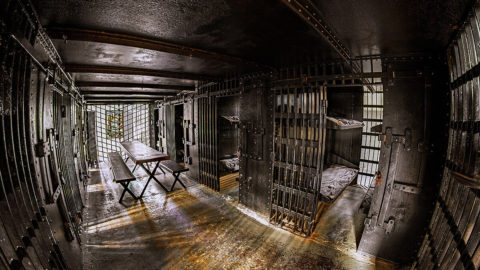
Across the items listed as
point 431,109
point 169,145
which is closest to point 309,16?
point 431,109

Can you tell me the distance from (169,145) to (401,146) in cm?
1017

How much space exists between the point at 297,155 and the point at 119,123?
638 inches

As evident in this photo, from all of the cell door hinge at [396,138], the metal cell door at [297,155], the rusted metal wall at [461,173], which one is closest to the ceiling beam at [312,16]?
the rusted metal wall at [461,173]

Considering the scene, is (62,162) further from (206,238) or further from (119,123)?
(119,123)

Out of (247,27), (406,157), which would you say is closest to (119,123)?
(247,27)

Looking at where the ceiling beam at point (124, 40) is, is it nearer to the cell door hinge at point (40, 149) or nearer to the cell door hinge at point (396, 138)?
the cell door hinge at point (40, 149)

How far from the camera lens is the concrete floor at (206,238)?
361 cm

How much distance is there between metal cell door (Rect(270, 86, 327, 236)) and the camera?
4.23 meters

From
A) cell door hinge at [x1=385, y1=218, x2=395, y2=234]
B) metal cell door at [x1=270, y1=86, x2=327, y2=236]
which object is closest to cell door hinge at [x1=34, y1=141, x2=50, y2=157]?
metal cell door at [x1=270, y1=86, x2=327, y2=236]

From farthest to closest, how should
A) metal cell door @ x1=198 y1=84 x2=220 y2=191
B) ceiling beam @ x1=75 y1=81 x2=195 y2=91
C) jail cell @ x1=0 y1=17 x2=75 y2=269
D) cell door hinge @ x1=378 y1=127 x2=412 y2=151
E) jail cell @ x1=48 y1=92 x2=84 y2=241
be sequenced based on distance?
metal cell door @ x1=198 y1=84 x2=220 y2=191
ceiling beam @ x1=75 y1=81 x2=195 y2=91
cell door hinge @ x1=378 y1=127 x2=412 y2=151
jail cell @ x1=48 y1=92 x2=84 y2=241
jail cell @ x1=0 y1=17 x2=75 y2=269

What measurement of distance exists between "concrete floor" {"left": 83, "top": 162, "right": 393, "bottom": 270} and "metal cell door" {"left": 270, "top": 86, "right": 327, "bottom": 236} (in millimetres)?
459

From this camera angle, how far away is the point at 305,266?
3533mm

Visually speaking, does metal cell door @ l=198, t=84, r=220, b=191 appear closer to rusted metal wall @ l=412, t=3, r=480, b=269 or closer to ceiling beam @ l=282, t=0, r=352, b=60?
ceiling beam @ l=282, t=0, r=352, b=60

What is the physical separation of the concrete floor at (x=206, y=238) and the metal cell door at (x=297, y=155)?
46 cm
